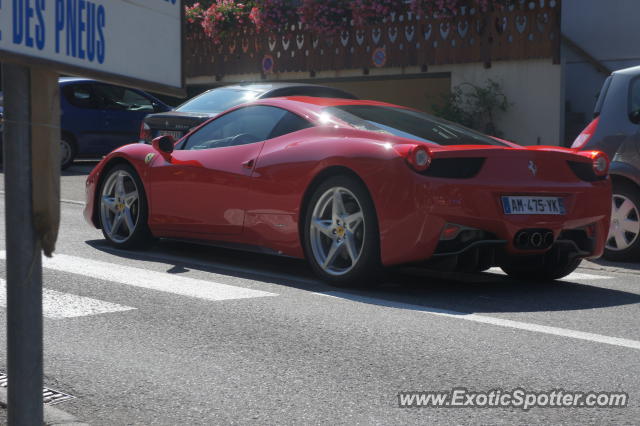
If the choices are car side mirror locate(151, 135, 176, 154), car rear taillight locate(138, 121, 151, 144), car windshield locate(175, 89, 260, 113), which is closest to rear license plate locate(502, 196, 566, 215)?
car side mirror locate(151, 135, 176, 154)

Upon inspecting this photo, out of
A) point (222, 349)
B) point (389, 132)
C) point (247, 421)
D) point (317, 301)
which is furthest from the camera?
point (389, 132)

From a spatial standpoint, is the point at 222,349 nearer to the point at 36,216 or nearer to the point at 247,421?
the point at 247,421

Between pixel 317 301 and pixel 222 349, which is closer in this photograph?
pixel 222 349

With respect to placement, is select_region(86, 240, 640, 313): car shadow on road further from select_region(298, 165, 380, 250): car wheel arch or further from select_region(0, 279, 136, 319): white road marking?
select_region(0, 279, 136, 319): white road marking

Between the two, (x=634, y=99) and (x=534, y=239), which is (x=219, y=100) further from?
(x=534, y=239)

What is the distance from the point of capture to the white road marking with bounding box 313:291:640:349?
538cm

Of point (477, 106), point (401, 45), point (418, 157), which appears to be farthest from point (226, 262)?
point (401, 45)

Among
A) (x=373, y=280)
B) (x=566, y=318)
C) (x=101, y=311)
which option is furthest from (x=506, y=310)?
(x=101, y=311)

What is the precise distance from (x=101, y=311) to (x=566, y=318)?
102 inches

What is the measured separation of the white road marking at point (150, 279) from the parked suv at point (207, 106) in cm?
421

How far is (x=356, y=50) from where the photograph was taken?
20.3 meters

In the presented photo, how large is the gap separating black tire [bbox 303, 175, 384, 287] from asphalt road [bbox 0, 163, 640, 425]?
101mm

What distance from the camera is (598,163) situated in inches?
284

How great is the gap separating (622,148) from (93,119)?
37.7 ft
